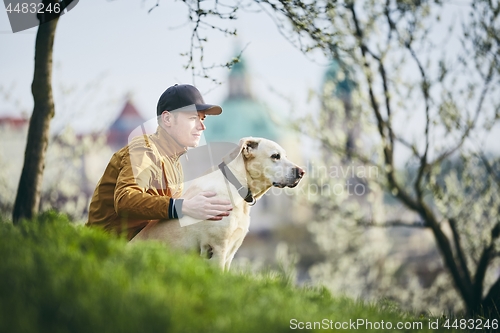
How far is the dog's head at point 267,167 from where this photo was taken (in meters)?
4.62

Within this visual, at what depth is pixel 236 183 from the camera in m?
4.34

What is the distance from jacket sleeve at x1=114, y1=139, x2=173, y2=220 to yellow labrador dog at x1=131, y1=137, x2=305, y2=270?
0.26 m

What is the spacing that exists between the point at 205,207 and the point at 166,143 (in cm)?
59

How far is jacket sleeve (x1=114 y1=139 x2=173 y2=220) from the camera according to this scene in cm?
371

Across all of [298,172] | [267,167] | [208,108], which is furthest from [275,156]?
[208,108]

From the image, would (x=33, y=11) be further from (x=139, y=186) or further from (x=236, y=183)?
(x=236, y=183)

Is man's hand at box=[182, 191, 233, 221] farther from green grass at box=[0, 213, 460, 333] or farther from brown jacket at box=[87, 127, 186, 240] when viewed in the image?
green grass at box=[0, 213, 460, 333]

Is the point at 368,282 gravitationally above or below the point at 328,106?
below

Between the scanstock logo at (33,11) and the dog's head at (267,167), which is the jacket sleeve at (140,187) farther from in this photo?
the scanstock logo at (33,11)

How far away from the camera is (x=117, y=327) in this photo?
2.12 meters

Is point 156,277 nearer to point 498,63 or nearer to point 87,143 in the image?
point 498,63

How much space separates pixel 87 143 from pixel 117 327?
15.4 meters

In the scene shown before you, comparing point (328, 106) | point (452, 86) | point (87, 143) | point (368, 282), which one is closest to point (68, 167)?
point (87, 143)

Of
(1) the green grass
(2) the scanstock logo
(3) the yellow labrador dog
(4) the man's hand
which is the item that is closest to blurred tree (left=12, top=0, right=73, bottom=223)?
(2) the scanstock logo
